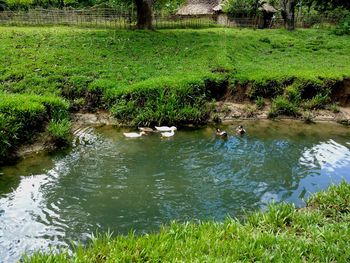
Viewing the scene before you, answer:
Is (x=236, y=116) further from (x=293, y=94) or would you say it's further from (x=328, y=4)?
(x=328, y=4)

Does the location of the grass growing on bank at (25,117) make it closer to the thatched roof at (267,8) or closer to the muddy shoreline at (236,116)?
the muddy shoreline at (236,116)

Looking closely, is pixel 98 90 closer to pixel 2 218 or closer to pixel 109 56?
pixel 109 56

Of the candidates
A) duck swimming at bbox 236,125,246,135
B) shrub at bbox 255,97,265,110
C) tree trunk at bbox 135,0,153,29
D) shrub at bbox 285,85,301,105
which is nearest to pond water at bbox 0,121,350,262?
duck swimming at bbox 236,125,246,135

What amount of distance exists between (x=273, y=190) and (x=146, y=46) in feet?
40.4

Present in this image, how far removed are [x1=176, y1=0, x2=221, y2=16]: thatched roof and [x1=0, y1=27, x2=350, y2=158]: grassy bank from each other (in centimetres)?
2009

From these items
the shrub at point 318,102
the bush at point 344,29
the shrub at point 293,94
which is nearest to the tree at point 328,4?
the bush at point 344,29

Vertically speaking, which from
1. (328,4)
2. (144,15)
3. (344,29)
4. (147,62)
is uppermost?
(328,4)

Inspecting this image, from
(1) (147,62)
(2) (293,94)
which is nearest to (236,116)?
(2) (293,94)

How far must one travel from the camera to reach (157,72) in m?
15.6

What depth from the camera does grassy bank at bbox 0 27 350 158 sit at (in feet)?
44.5

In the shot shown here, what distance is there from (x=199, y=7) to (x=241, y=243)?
3752cm

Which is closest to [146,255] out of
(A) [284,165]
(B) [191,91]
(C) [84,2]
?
(A) [284,165]

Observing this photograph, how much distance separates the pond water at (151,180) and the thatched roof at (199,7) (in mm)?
29651

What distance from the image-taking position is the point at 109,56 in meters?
17.3
